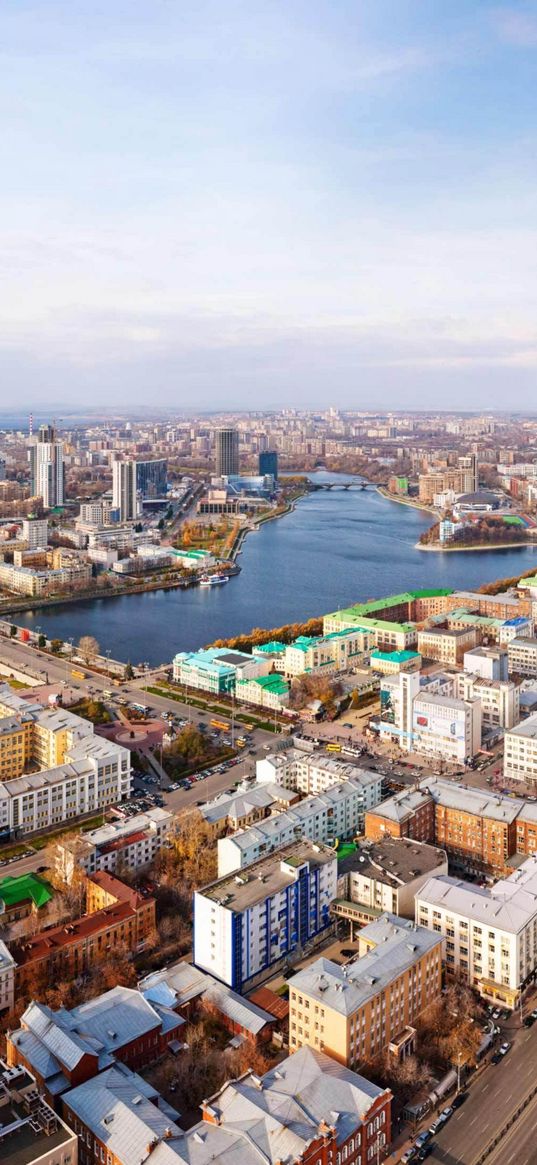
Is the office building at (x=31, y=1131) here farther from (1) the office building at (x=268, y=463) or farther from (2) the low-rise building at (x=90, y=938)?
(1) the office building at (x=268, y=463)

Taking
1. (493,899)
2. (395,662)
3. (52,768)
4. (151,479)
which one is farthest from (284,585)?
(151,479)

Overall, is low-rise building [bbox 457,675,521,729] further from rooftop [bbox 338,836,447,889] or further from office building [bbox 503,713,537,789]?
rooftop [bbox 338,836,447,889]

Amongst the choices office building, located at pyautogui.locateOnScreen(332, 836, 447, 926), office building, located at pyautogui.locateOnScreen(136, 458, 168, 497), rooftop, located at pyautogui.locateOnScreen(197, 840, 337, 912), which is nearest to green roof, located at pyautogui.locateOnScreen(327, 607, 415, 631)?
office building, located at pyautogui.locateOnScreen(332, 836, 447, 926)

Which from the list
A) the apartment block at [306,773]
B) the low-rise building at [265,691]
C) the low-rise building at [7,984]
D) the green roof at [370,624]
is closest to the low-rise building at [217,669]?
the low-rise building at [265,691]

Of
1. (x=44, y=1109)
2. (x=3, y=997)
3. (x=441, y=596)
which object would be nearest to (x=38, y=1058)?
(x=44, y=1109)

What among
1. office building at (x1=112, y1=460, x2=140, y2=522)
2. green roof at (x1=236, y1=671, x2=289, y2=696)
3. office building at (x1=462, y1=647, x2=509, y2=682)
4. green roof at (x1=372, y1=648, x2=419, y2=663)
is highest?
office building at (x1=112, y1=460, x2=140, y2=522)
